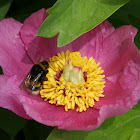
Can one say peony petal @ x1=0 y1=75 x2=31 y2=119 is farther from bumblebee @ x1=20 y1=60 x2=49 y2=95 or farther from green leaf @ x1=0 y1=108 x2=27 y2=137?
green leaf @ x1=0 y1=108 x2=27 y2=137

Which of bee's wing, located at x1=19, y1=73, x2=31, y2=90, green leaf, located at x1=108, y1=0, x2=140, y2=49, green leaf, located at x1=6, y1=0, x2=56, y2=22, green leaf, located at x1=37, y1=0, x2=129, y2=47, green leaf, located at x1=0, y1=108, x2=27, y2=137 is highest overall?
green leaf, located at x1=37, y1=0, x2=129, y2=47

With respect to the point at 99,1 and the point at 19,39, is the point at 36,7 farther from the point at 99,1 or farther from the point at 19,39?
the point at 99,1

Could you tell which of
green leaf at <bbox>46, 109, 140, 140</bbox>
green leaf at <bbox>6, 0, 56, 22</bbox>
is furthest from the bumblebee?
green leaf at <bbox>6, 0, 56, 22</bbox>

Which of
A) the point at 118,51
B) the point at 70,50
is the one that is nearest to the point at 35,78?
the point at 70,50

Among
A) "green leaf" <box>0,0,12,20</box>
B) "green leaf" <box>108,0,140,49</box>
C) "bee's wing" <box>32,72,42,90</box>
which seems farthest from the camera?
"green leaf" <box>108,0,140,49</box>

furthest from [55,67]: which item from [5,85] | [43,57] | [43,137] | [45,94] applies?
[43,137]

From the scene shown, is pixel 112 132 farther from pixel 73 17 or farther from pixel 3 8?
pixel 3 8
